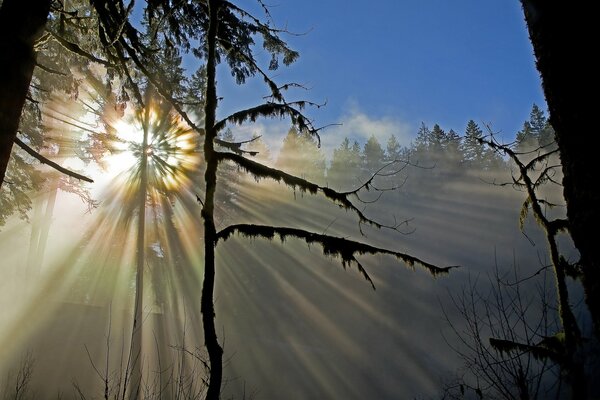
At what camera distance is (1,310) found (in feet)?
69.6

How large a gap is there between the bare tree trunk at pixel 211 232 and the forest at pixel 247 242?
0.02 metres

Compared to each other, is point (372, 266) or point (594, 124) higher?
point (594, 124)

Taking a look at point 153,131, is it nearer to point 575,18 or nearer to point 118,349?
point 118,349

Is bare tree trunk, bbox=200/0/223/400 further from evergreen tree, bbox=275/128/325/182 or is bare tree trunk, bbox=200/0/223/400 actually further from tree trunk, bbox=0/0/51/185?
evergreen tree, bbox=275/128/325/182

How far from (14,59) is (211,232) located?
2.23 meters

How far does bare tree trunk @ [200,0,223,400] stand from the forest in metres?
0.02

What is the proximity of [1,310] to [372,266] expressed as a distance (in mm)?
39400

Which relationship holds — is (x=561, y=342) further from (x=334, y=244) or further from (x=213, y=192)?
(x=213, y=192)

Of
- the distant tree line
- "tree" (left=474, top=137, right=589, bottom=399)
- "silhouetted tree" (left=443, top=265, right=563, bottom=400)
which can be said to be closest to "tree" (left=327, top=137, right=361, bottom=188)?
the distant tree line

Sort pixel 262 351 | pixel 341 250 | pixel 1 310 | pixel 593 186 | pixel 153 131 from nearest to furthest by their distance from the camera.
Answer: pixel 593 186, pixel 341 250, pixel 153 131, pixel 1 310, pixel 262 351

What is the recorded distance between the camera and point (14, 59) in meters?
3.16

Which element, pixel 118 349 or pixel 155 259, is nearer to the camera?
pixel 118 349

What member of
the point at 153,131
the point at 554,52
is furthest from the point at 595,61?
the point at 153,131

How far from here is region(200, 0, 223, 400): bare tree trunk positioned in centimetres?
316
